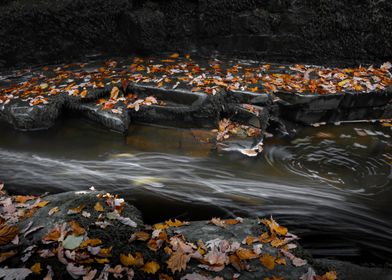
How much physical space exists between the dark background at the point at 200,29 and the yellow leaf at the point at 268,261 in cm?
568

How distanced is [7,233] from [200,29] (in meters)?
6.23

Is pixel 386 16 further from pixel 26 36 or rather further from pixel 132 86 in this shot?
pixel 26 36

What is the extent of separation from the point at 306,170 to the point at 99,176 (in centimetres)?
308

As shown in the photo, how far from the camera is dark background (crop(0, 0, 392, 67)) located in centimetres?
705

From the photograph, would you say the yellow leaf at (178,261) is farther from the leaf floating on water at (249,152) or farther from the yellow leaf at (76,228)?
the leaf floating on water at (249,152)

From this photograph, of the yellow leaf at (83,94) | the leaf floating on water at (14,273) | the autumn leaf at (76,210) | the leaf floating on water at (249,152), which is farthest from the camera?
the yellow leaf at (83,94)

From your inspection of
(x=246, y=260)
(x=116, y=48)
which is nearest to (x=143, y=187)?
(x=246, y=260)

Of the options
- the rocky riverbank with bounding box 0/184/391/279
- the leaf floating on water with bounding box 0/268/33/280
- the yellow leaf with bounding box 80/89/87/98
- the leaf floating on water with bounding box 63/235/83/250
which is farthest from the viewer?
the yellow leaf with bounding box 80/89/87/98

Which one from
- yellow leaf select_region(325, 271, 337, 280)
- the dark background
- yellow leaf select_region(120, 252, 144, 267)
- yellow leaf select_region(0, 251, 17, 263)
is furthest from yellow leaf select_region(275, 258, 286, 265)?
the dark background

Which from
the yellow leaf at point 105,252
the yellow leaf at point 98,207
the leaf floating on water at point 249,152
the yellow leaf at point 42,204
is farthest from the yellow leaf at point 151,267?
the leaf floating on water at point 249,152

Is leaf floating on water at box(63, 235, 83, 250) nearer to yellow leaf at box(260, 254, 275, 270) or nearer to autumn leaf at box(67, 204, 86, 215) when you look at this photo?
autumn leaf at box(67, 204, 86, 215)

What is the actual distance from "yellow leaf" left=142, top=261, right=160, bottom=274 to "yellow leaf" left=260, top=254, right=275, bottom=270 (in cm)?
90

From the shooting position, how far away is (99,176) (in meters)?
4.62

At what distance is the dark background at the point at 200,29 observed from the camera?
7047mm
